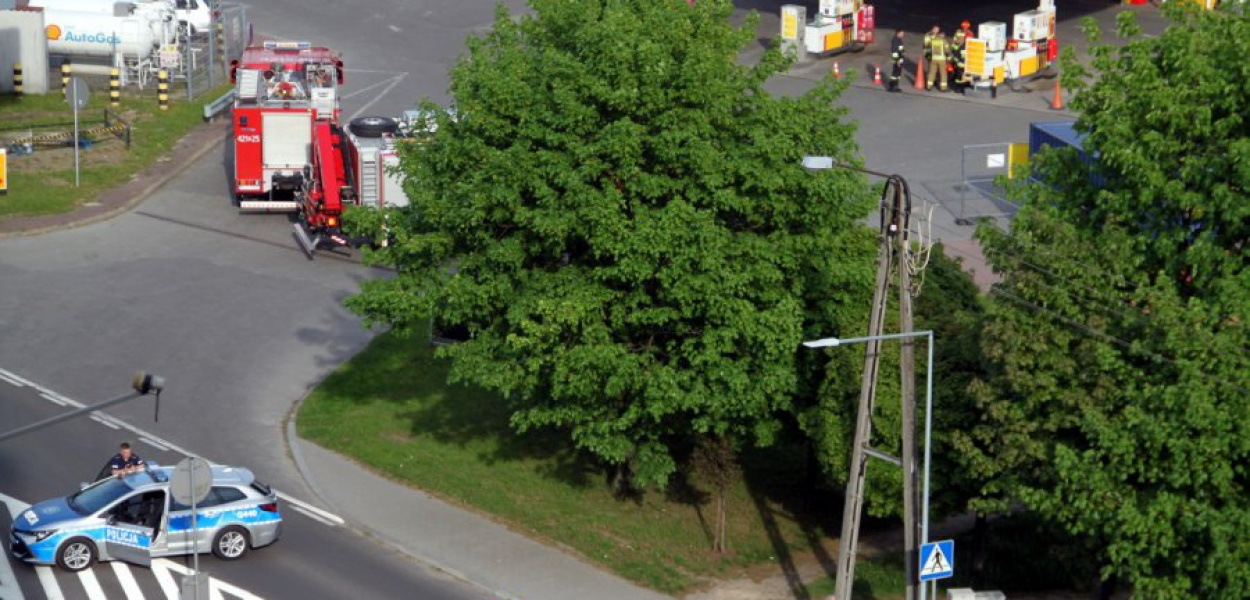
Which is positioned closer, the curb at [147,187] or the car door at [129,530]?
the car door at [129,530]

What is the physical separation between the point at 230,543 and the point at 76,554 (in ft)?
7.86

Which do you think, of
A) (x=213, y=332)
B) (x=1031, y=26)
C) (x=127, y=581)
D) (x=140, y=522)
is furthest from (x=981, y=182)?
(x=127, y=581)

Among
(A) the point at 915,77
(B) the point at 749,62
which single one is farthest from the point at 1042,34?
(B) the point at 749,62

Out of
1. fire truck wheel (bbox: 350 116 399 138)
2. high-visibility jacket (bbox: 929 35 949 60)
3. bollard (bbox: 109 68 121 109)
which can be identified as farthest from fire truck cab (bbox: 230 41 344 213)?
high-visibility jacket (bbox: 929 35 949 60)

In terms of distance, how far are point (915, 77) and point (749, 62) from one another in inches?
240

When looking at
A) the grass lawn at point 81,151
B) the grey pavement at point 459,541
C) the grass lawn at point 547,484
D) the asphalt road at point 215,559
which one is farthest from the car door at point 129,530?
the grass lawn at point 81,151

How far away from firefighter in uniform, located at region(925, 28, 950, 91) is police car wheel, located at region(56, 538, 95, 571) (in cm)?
3588

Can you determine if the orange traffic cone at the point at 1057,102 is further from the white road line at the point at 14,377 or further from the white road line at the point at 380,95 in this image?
the white road line at the point at 14,377

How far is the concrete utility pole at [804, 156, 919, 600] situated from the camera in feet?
78.5

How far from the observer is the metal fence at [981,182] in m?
44.6

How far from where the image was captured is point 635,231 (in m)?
27.6

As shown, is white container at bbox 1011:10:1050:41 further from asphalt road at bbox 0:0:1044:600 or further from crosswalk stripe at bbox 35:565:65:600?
crosswalk stripe at bbox 35:565:65:600

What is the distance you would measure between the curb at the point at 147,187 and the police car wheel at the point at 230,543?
1955 centimetres

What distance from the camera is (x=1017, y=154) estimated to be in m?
44.2
